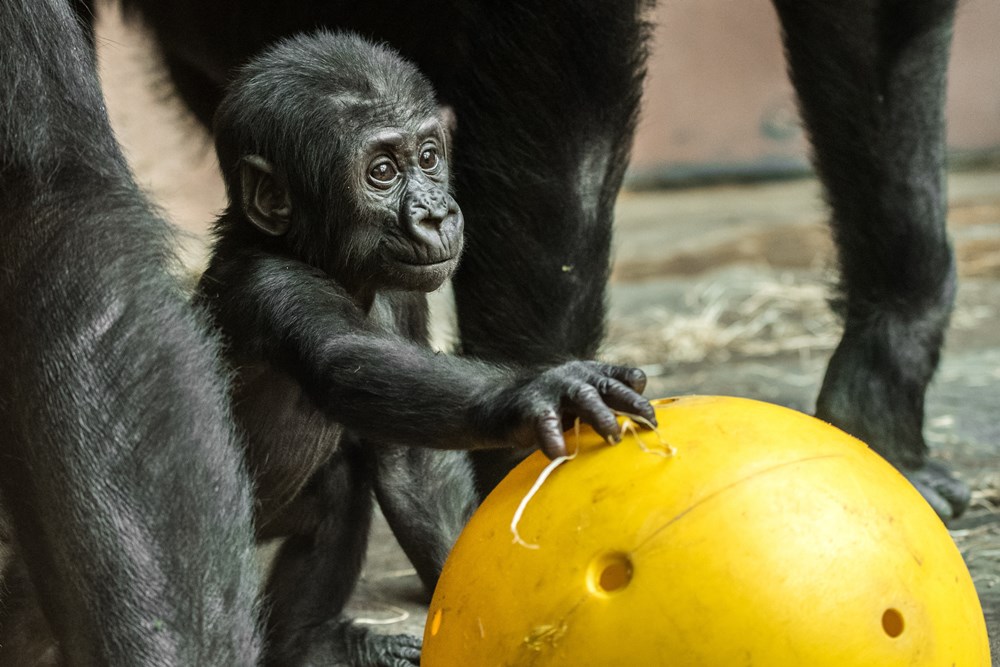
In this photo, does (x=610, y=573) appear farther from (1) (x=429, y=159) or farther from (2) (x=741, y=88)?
(2) (x=741, y=88)

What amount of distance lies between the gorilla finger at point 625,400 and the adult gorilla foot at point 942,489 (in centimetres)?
159

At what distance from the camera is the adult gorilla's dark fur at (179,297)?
1.60 meters

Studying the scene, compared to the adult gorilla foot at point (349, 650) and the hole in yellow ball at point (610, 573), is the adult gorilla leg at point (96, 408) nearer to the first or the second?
the hole in yellow ball at point (610, 573)

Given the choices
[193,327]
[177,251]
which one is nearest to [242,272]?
[177,251]

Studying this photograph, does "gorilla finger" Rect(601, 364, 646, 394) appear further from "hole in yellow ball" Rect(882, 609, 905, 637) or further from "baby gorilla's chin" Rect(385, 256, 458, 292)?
"baby gorilla's chin" Rect(385, 256, 458, 292)

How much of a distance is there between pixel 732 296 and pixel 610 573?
4377 millimetres

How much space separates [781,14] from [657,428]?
1.80 metres

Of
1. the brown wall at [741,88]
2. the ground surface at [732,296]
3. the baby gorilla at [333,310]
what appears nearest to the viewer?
the baby gorilla at [333,310]

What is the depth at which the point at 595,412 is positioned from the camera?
161cm

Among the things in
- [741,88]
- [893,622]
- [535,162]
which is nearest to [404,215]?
[535,162]

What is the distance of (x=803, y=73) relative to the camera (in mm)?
3166

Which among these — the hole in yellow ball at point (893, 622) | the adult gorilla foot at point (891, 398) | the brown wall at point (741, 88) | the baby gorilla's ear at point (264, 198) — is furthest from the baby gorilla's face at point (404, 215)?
the brown wall at point (741, 88)

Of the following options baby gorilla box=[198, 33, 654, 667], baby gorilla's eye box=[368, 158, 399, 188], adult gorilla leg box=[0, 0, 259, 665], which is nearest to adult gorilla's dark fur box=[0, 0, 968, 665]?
adult gorilla leg box=[0, 0, 259, 665]

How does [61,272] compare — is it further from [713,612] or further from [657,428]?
[713,612]
